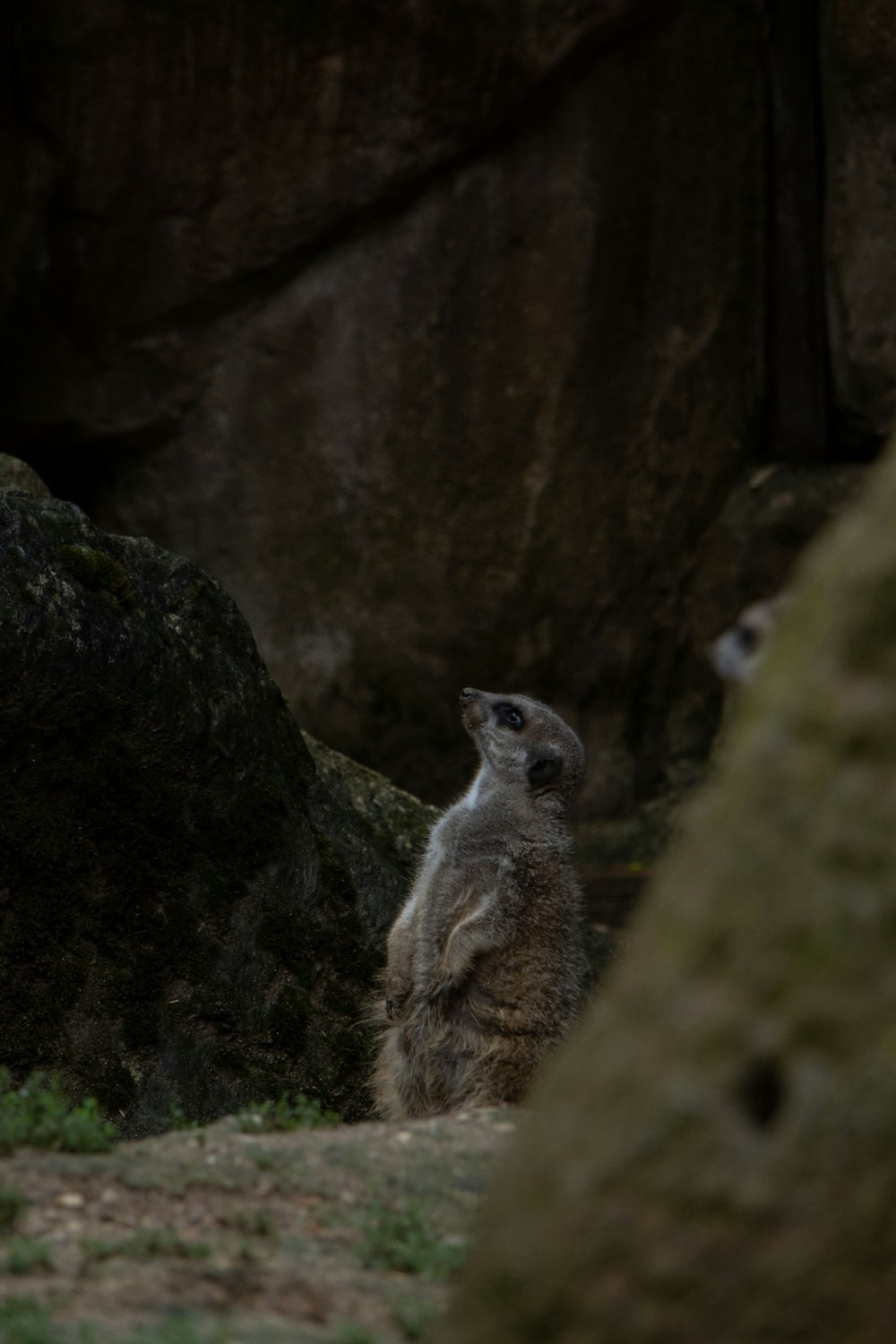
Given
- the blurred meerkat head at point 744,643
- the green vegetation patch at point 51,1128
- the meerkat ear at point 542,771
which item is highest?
the blurred meerkat head at point 744,643

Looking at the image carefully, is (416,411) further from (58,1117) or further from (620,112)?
(58,1117)

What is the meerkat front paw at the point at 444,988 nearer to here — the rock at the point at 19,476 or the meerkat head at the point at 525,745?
the meerkat head at the point at 525,745

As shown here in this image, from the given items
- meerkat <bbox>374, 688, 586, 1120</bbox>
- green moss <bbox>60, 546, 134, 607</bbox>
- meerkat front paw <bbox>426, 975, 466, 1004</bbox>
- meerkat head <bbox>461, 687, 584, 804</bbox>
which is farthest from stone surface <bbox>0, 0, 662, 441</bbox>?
meerkat front paw <bbox>426, 975, 466, 1004</bbox>

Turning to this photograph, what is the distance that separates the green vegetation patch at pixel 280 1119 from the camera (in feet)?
11.9

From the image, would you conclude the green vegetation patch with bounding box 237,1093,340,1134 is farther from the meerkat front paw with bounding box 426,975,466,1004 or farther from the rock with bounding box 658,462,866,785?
→ the rock with bounding box 658,462,866,785

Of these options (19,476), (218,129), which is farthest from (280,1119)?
(218,129)

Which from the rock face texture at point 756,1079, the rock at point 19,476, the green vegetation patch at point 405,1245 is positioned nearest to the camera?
the rock face texture at point 756,1079

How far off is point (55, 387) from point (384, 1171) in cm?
639

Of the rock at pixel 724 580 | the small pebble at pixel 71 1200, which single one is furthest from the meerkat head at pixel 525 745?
the rock at pixel 724 580

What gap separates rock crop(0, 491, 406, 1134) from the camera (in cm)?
468

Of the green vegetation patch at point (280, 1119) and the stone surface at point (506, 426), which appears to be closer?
the green vegetation patch at point (280, 1119)

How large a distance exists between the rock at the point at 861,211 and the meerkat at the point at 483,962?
14.1ft

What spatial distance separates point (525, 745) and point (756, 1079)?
11.7ft

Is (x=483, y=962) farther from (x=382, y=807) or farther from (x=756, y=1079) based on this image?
(x=756, y=1079)
